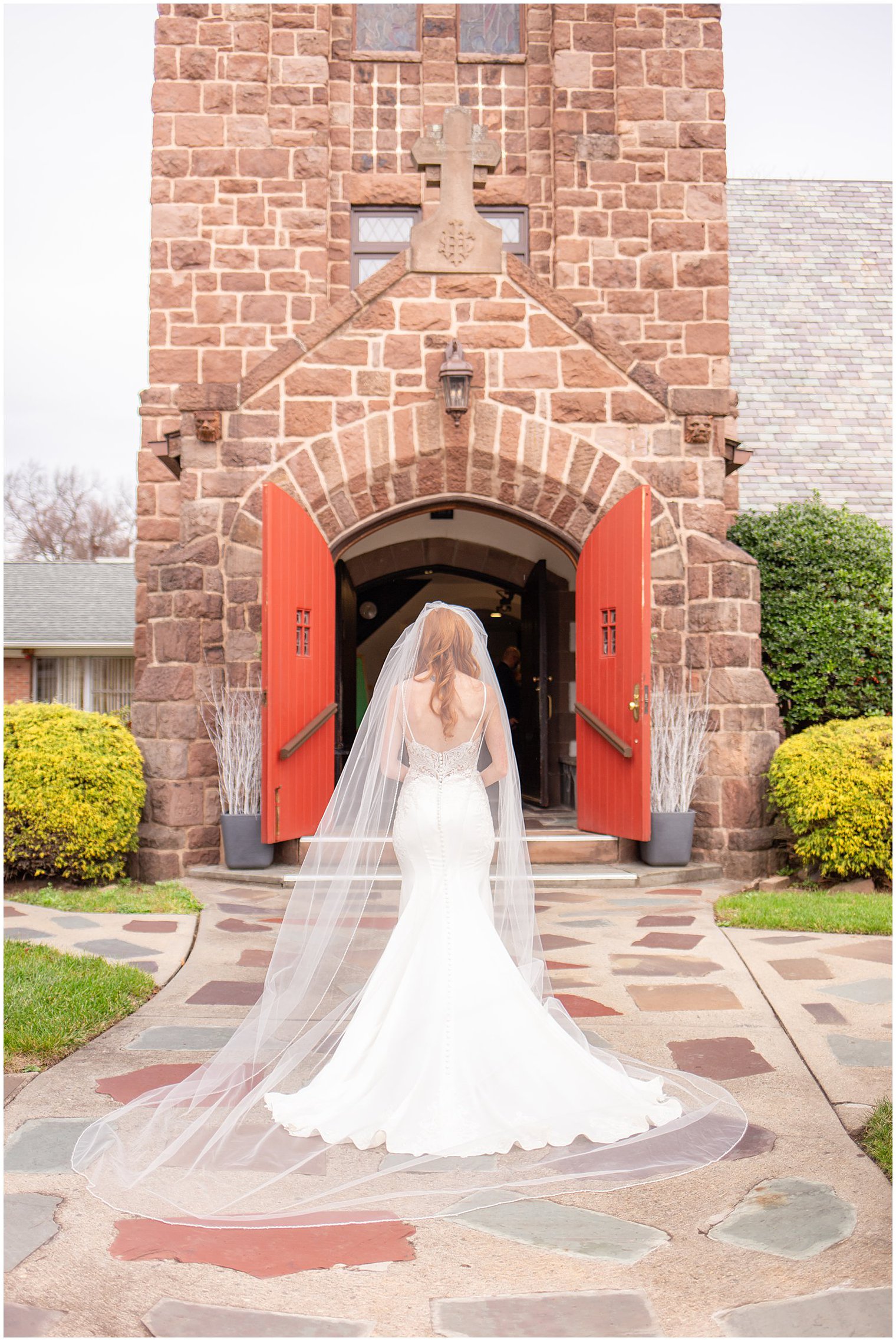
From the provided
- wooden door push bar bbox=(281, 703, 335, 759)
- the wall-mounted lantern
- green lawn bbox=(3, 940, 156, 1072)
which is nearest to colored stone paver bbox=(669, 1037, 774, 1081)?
green lawn bbox=(3, 940, 156, 1072)

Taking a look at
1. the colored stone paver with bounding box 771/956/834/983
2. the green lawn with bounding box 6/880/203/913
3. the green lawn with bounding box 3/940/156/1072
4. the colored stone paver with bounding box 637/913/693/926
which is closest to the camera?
the green lawn with bounding box 3/940/156/1072

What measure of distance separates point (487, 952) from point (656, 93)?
9651mm

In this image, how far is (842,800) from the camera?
7.47 m

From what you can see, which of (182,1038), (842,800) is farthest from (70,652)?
(182,1038)

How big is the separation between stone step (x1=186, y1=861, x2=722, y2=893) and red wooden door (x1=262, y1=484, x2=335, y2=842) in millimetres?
320

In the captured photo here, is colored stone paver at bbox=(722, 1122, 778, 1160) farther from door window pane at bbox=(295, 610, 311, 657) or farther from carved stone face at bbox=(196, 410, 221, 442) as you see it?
carved stone face at bbox=(196, 410, 221, 442)

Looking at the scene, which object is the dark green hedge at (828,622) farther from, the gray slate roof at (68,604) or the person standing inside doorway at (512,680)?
the gray slate roof at (68,604)

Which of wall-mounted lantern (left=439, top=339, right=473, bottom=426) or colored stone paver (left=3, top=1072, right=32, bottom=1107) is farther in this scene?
wall-mounted lantern (left=439, top=339, right=473, bottom=426)

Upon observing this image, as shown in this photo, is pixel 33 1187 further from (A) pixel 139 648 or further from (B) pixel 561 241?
(B) pixel 561 241

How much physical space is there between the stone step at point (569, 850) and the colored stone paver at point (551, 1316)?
5.77 meters

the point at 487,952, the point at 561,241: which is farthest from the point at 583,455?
the point at 487,952

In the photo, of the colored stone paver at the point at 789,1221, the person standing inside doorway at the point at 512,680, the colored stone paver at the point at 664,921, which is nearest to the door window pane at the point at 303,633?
the colored stone paver at the point at 664,921

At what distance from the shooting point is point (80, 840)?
7.59 metres

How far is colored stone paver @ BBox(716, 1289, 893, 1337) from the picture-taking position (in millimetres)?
2340
